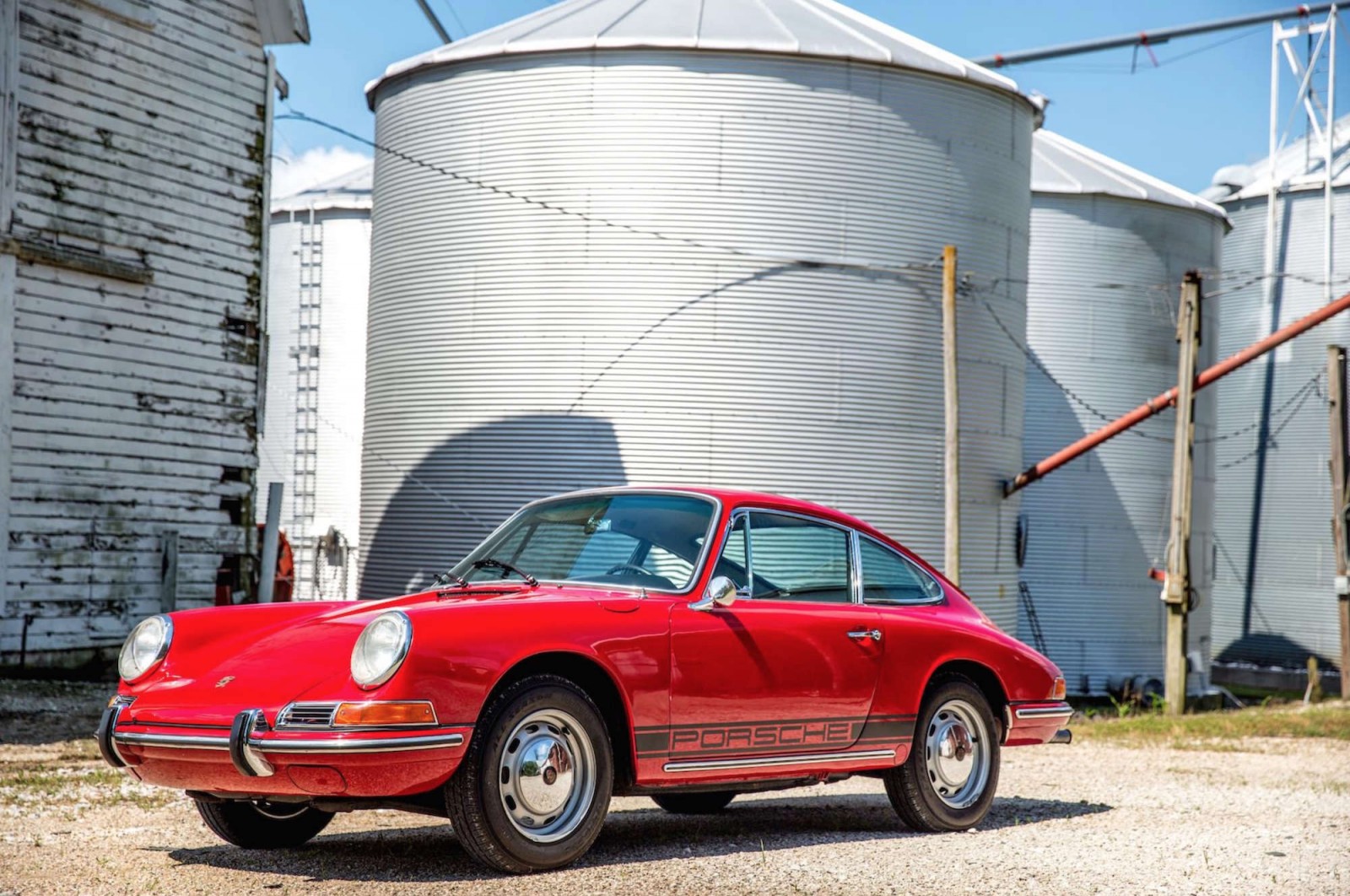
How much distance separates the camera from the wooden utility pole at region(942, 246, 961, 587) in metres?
18.5

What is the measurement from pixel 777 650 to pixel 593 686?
0.93 meters

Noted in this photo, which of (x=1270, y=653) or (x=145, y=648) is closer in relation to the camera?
(x=145, y=648)

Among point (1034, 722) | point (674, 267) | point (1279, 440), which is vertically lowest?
point (1034, 722)

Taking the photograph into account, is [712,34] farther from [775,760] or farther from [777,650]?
[775,760]

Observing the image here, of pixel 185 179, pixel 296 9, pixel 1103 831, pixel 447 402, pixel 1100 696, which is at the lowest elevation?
pixel 1100 696

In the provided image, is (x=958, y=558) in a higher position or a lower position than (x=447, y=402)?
lower

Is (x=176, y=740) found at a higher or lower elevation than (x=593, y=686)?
lower

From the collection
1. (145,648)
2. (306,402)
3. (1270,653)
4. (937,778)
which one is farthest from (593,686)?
(1270,653)

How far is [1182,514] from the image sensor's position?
18.6 m

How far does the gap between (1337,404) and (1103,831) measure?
1944cm

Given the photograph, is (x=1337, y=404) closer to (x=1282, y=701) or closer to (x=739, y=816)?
(x=1282, y=701)

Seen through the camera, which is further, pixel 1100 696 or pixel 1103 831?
pixel 1100 696

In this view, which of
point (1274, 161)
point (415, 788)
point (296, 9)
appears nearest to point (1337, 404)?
point (1274, 161)

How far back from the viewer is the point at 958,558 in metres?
19.0
